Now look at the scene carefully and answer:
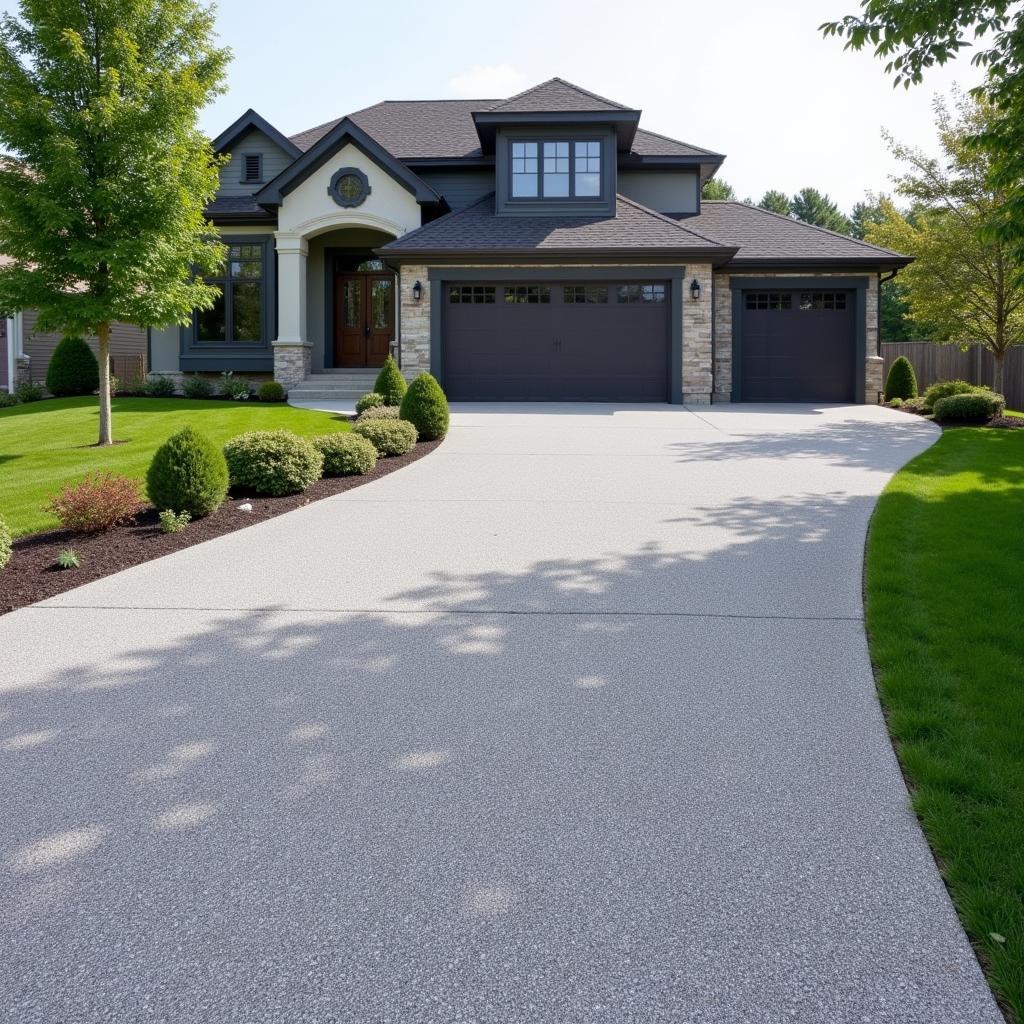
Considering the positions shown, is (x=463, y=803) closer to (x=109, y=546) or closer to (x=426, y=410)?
(x=109, y=546)

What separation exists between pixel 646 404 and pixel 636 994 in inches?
724

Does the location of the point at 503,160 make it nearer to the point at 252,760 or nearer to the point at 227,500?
the point at 227,500

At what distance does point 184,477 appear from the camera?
8219 millimetres

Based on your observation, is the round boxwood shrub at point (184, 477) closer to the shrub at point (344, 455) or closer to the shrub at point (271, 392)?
the shrub at point (344, 455)

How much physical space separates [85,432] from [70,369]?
7.52 metres

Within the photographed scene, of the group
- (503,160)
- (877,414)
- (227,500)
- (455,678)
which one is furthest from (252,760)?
(503,160)

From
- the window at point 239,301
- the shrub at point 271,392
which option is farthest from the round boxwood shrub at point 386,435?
the window at point 239,301

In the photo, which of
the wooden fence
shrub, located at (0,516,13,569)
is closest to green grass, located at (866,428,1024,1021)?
shrub, located at (0,516,13,569)

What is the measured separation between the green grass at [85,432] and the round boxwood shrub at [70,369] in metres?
1.28

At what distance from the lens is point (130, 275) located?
42.4ft

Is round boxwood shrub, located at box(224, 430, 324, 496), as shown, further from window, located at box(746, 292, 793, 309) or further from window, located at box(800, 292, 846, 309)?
window, located at box(800, 292, 846, 309)

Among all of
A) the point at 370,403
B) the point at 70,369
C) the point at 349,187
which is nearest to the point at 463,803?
the point at 370,403

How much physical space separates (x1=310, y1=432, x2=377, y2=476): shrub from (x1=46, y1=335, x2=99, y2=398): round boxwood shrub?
516 inches

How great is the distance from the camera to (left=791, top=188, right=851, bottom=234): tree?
54.2 meters
